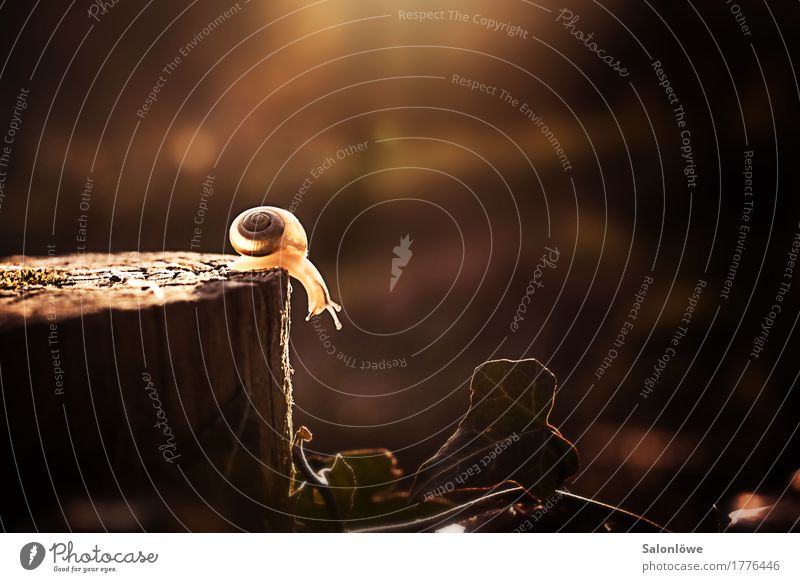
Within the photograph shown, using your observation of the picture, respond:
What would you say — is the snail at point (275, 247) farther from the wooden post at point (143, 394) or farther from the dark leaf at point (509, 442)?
the dark leaf at point (509, 442)

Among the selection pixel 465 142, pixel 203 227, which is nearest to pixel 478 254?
pixel 465 142

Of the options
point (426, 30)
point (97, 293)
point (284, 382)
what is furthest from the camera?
point (426, 30)

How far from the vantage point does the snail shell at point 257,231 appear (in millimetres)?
964

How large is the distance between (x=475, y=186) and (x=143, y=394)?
656 millimetres

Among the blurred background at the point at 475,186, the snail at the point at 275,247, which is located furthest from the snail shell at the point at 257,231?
the blurred background at the point at 475,186

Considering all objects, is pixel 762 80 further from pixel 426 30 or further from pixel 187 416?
pixel 187 416

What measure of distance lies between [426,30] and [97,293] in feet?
2.26

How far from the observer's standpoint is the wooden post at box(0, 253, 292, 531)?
0.82 m

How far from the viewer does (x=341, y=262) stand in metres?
1.18

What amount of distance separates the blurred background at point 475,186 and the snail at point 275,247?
81 mm

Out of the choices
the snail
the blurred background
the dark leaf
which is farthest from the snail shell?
the dark leaf

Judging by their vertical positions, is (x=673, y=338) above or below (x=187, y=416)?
above

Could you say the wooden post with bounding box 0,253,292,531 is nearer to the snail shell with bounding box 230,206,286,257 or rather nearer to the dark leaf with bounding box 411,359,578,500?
the snail shell with bounding box 230,206,286,257

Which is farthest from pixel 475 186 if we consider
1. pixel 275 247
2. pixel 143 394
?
pixel 143 394
